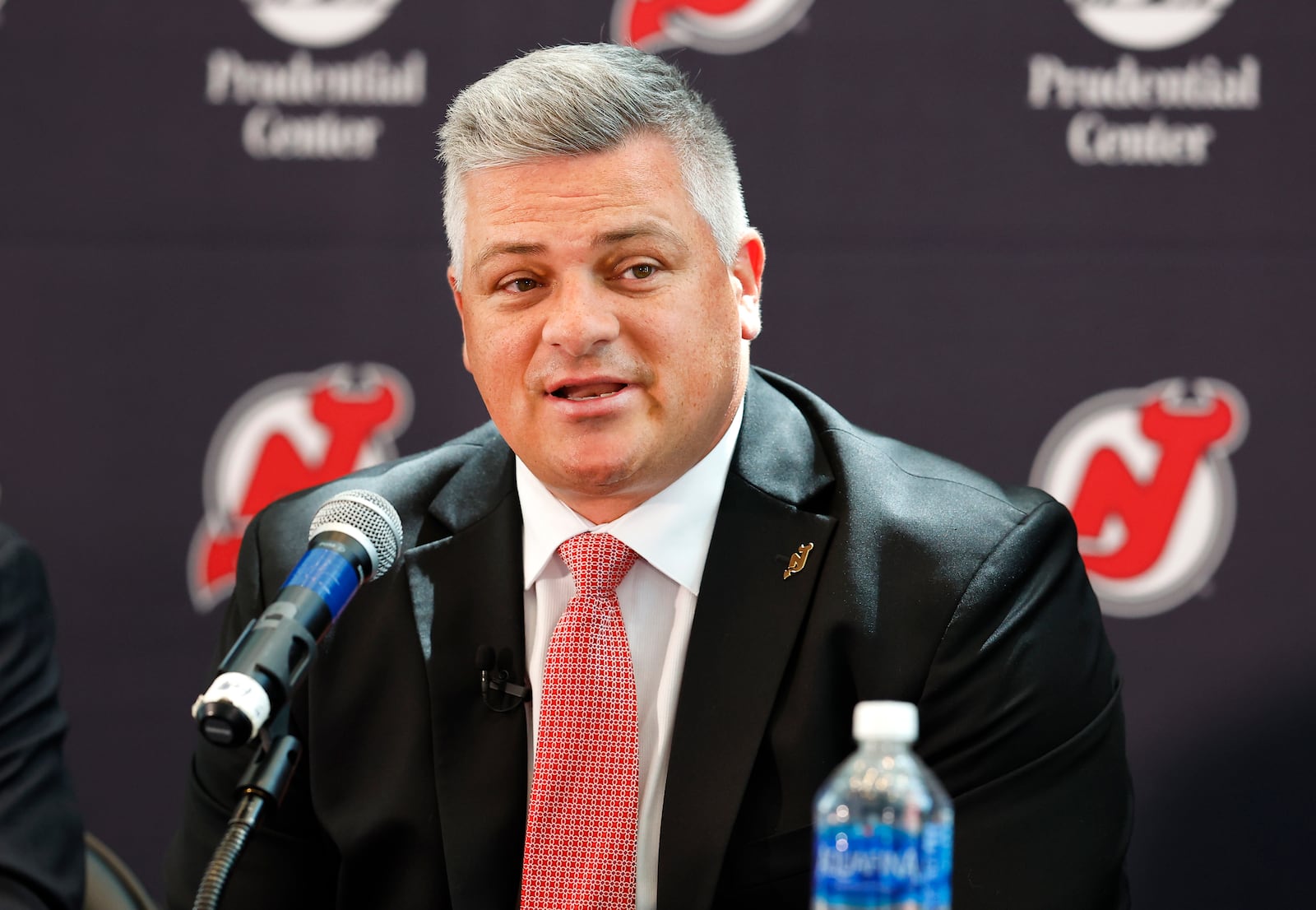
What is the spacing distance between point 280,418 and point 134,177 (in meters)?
0.59

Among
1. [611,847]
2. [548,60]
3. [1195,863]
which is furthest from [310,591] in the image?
[1195,863]

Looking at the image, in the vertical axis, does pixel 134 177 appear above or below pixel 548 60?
above

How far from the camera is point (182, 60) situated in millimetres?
3064

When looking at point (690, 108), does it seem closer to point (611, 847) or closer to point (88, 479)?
point (611, 847)

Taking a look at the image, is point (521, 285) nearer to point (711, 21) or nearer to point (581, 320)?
point (581, 320)

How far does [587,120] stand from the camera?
1.94 meters

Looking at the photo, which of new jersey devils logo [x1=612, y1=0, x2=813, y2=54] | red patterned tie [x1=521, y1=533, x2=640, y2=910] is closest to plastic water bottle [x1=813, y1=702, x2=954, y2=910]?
red patterned tie [x1=521, y1=533, x2=640, y2=910]

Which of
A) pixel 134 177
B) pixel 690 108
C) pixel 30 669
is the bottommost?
pixel 30 669

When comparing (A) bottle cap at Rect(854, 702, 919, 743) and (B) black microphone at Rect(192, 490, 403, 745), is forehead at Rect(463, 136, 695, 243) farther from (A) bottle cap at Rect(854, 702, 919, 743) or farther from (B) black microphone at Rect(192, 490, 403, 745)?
(A) bottle cap at Rect(854, 702, 919, 743)

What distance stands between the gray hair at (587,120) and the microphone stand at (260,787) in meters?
0.89

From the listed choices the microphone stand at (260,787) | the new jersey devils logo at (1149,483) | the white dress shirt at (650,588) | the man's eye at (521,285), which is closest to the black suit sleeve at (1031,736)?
the white dress shirt at (650,588)

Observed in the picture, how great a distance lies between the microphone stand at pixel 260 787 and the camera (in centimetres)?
126

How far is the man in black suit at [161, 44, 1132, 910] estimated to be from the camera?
6.13 feet

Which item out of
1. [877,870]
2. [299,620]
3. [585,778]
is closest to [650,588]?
[585,778]
